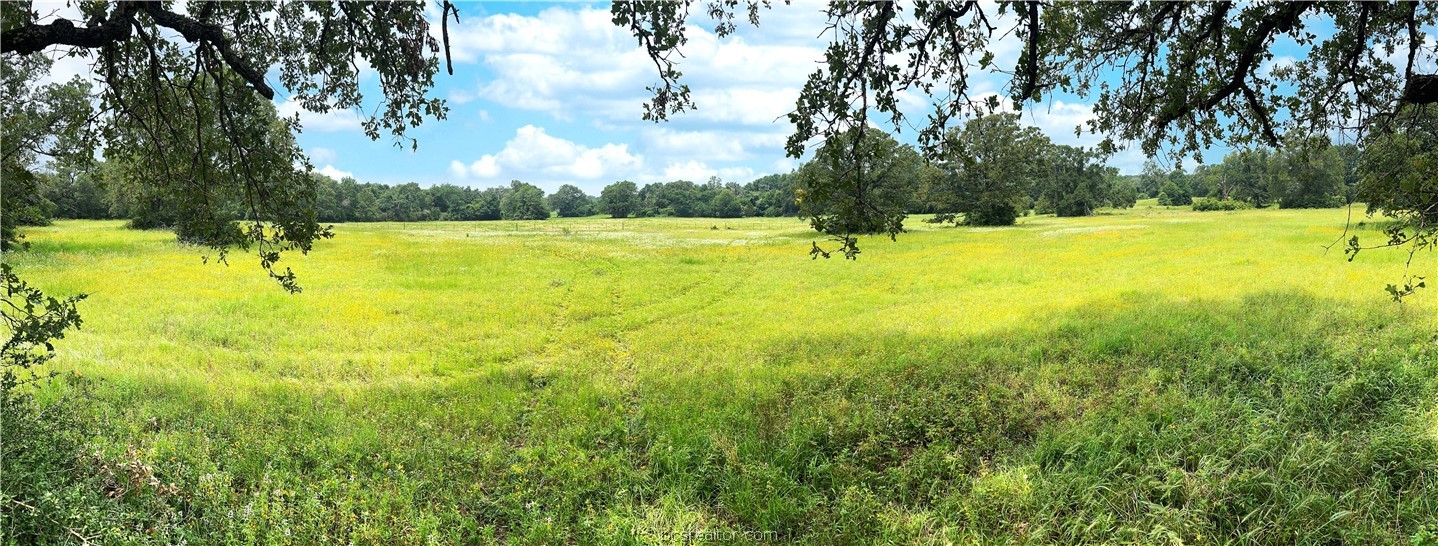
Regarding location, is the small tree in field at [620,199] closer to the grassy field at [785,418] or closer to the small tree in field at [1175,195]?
the small tree in field at [1175,195]

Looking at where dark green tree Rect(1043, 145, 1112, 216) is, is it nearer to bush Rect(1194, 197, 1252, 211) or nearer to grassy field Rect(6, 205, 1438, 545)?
bush Rect(1194, 197, 1252, 211)

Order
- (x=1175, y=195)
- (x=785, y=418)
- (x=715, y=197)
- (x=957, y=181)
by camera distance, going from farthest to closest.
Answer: (x=715, y=197) → (x=1175, y=195) → (x=957, y=181) → (x=785, y=418)

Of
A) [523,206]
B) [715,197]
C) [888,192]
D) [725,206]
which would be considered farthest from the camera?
[715,197]

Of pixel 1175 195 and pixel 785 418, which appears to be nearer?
pixel 785 418

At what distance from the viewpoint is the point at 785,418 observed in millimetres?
8688

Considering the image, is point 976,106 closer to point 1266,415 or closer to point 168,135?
point 1266,415

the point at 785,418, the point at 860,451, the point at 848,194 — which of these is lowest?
the point at 860,451

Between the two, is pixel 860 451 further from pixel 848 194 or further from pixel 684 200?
pixel 684 200

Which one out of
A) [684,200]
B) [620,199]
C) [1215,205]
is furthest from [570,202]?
[1215,205]

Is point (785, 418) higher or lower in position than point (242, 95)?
lower

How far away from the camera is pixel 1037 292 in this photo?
17547 millimetres

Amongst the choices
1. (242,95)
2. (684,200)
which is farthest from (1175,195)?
(242,95)

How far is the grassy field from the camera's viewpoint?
21.2 feet

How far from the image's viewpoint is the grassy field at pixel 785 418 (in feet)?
21.2
